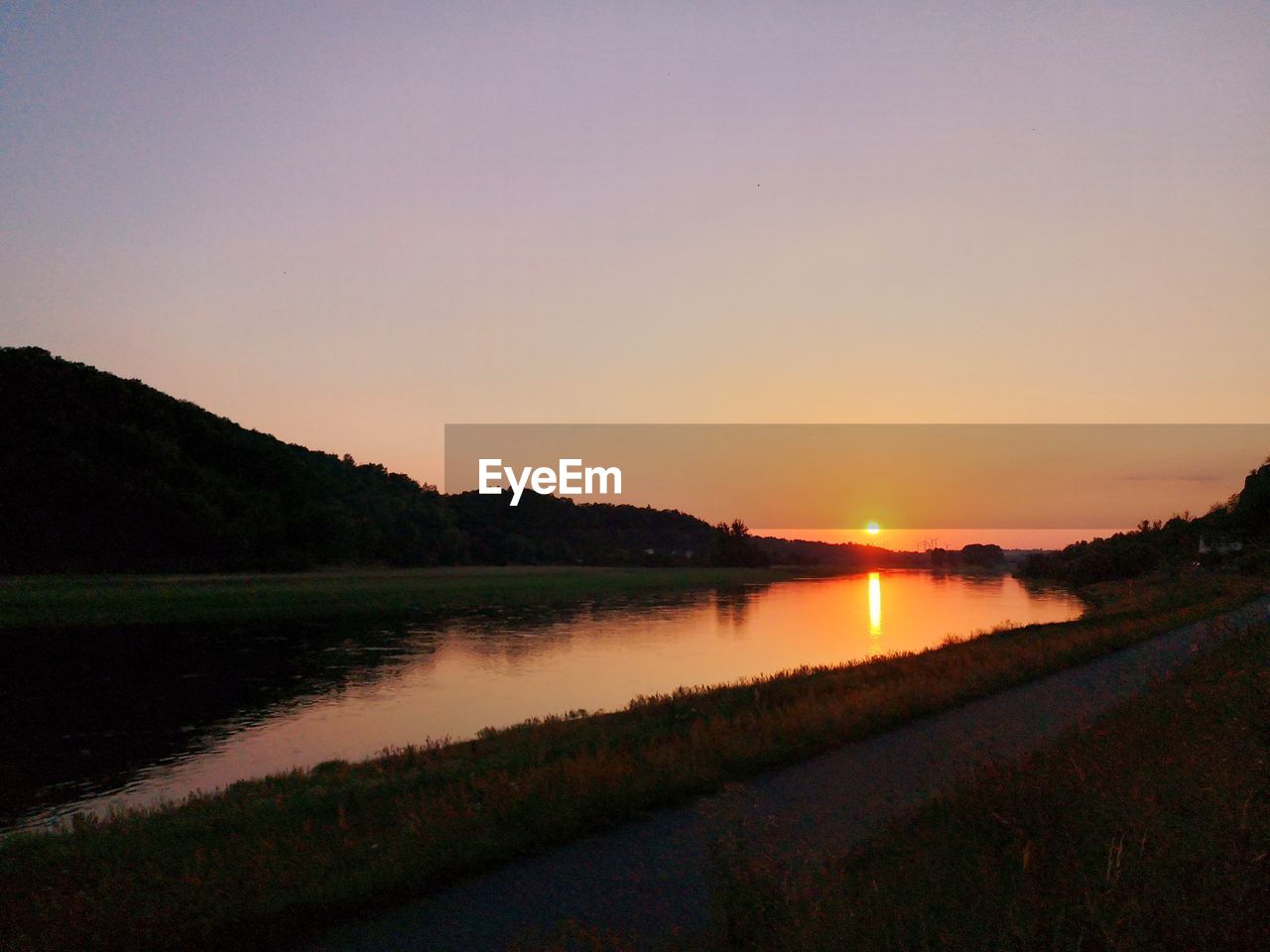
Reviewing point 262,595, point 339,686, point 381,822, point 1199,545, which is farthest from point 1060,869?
point 1199,545

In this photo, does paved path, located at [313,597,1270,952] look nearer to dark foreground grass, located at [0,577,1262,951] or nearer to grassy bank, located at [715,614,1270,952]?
dark foreground grass, located at [0,577,1262,951]

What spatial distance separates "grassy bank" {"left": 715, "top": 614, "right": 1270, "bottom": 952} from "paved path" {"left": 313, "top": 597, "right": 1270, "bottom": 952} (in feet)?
1.75

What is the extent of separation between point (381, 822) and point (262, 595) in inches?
1679

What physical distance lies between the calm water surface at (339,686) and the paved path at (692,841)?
8.47 m

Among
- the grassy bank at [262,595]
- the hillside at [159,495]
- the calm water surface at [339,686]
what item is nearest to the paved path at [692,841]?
the calm water surface at [339,686]

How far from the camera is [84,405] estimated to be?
60438mm

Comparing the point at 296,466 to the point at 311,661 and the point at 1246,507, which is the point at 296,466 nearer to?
the point at 311,661

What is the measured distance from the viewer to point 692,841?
22.8 ft

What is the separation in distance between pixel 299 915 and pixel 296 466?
8227cm

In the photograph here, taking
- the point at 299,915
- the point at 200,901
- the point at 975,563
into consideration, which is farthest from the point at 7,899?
the point at 975,563

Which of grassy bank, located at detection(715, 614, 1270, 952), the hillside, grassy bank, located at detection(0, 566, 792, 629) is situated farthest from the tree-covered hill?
the hillside

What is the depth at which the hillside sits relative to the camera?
172 ft

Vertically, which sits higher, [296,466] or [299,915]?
[296,466]

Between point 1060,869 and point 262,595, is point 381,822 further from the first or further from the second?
point 262,595
